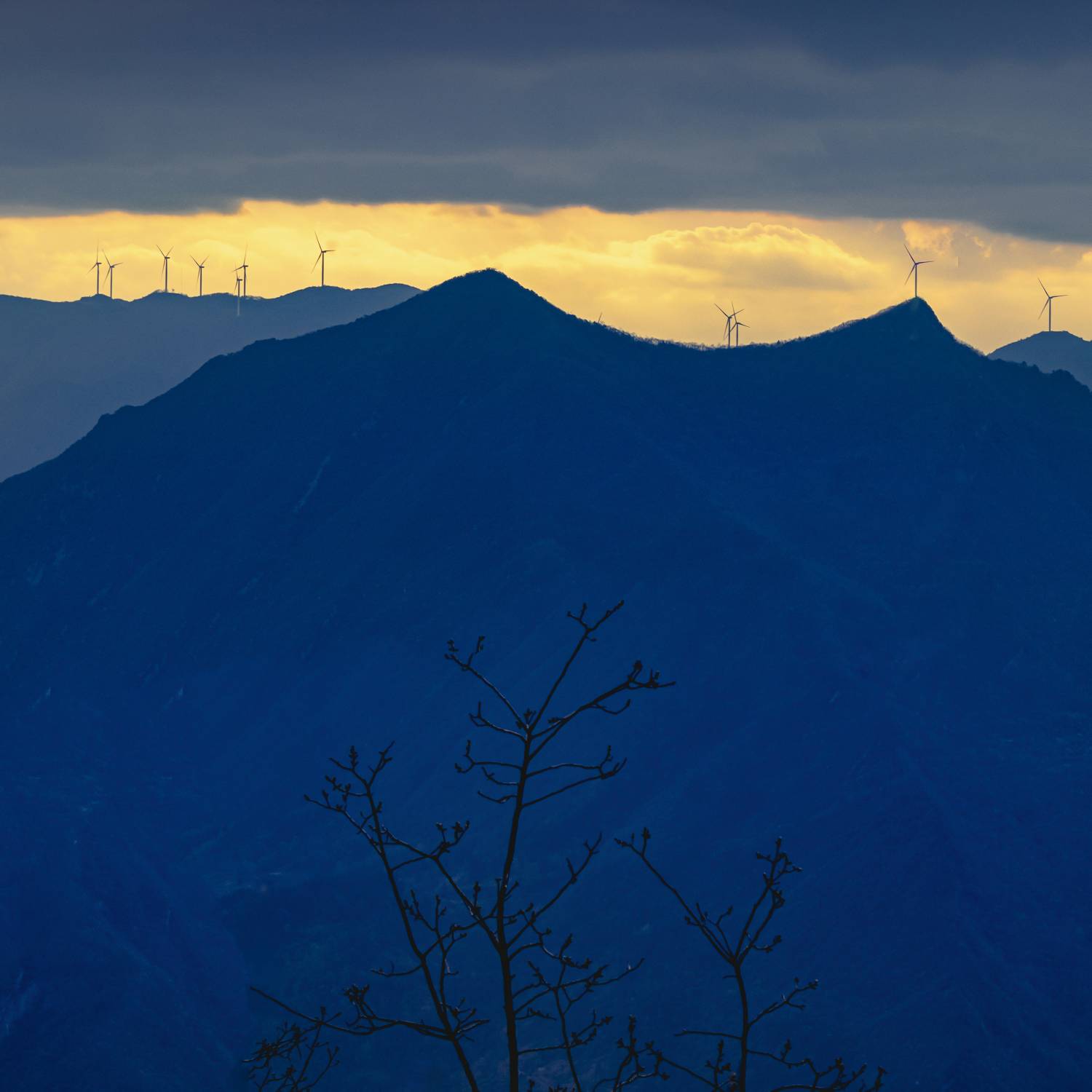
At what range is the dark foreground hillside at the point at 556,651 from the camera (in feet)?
305

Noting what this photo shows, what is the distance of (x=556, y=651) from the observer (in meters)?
124

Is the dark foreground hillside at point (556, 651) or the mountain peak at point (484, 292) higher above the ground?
the mountain peak at point (484, 292)

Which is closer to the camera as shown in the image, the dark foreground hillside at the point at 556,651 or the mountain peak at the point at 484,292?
the dark foreground hillside at the point at 556,651

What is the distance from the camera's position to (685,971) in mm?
93688

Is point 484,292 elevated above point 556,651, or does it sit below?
above

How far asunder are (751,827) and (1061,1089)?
93.4ft

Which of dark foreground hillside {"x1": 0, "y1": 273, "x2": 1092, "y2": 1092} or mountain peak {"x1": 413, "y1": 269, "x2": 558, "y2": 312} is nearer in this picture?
dark foreground hillside {"x1": 0, "y1": 273, "x2": 1092, "y2": 1092}

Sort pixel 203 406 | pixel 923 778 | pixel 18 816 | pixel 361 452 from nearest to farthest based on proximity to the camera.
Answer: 1. pixel 923 778
2. pixel 18 816
3. pixel 361 452
4. pixel 203 406

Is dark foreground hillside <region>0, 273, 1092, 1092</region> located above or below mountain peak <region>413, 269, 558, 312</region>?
below

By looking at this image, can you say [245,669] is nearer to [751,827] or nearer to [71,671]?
[71,671]

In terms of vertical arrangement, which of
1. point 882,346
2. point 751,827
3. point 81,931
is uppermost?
point 882,346

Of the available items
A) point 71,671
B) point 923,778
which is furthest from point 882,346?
point 71,671

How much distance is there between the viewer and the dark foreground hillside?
92938 mm

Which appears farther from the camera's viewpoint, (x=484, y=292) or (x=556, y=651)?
(x=484, y=292)
